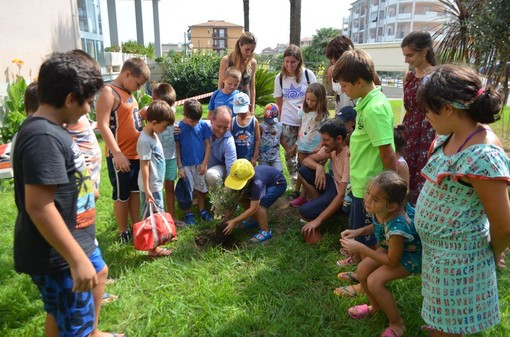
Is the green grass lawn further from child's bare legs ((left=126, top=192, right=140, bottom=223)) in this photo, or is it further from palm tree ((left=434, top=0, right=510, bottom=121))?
palm tree ((left=434, top=0, right=510, bottom=121))

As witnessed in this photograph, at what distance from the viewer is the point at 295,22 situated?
445 inches

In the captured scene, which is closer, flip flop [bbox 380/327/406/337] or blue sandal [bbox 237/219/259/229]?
flip flop [bbox 380/327/406/337]

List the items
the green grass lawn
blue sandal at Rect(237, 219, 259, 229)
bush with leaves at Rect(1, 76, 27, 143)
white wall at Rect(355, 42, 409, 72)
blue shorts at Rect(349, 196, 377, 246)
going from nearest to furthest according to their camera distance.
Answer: the green grass lawn → blue shorts at Rect(349, 196, 377, 246) → blue sandal at Rect(237, 219, 259, 229) → bush with leaves at Rect(1, 76, 27, 143) → white wall at Rect(355, 42, 409, 72)

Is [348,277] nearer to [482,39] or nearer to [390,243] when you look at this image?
[390,243]

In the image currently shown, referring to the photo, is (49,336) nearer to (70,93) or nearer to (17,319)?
(17,319)

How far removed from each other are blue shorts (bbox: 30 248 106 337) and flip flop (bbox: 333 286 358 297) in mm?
1662

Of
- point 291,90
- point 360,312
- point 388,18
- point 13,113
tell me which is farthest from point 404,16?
point 360,312

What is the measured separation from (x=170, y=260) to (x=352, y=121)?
6.80ft

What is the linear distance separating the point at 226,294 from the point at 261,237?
917mm

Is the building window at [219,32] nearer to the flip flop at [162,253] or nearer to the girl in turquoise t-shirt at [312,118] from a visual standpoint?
the girl in turquoise t-shirt at [312,118]

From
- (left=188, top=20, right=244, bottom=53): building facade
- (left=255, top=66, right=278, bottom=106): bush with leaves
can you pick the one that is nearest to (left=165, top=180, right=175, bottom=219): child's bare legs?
(left=255, top=66, right=278, bottom=106): bush with leaves

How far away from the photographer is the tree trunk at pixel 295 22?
1120cm

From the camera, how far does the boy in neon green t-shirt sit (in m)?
2.39

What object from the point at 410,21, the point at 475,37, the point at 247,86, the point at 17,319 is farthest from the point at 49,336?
the point at 410,21
